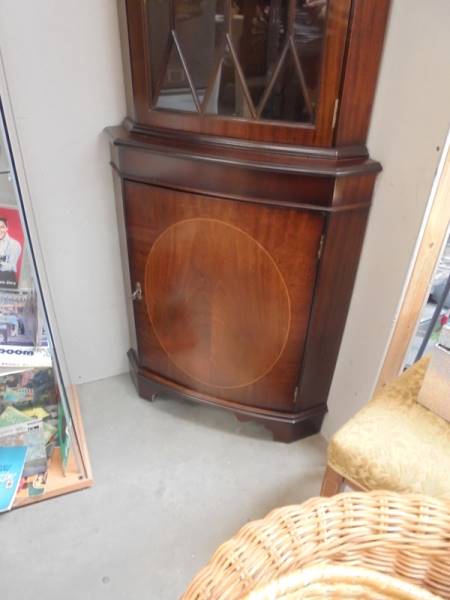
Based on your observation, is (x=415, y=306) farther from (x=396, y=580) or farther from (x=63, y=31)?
(x=63, y=31)

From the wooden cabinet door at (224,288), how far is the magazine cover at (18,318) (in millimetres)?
337

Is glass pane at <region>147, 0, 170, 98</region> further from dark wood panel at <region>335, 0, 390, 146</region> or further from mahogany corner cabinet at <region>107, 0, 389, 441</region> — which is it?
dark wood panel at <region>335, 0, 390, 146</region>

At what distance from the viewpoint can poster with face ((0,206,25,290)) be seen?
100 cm

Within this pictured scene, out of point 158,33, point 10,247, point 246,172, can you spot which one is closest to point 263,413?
point 246,172

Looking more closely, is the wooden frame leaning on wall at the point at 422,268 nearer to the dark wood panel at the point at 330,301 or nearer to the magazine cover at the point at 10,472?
the dark wood panel at the point at 330,301

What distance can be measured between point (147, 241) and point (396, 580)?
97 centimetres

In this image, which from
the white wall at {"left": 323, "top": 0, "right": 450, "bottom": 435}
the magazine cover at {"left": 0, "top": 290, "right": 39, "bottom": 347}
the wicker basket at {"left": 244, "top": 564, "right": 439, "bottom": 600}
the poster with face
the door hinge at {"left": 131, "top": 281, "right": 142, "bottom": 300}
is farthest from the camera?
the door hinge at {"left": 131, "top": 281, "right": 142, "bottom": 300}

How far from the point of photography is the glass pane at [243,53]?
93 centimetres

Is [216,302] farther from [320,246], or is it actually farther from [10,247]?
[10,247]

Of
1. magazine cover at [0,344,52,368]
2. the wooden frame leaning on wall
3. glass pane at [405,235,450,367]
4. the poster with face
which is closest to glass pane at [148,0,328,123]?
the wooden frame leaning on wall

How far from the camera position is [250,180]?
41.6 inches

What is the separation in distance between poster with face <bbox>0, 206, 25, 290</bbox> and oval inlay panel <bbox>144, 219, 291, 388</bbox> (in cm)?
37

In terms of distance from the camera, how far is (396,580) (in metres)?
0.65

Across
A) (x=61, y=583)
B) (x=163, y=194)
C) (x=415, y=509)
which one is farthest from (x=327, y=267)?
(x=61, y=583)
